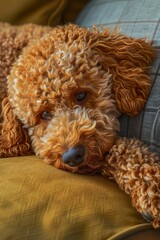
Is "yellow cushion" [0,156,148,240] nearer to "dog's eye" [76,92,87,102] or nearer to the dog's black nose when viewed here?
the dog's black nose

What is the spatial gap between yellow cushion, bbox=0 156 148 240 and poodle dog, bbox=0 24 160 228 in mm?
62

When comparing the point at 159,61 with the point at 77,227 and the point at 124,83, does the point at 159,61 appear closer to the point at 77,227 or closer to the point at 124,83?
the point at 124,83

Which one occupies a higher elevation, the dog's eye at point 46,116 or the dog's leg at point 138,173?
the dog's eye at point 46,116

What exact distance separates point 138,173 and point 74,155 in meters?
0.17

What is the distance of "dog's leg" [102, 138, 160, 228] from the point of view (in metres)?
0.98

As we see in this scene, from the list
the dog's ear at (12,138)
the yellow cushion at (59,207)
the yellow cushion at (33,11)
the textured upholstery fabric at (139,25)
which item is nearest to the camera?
Answer: the yellow cushion at (59,207)

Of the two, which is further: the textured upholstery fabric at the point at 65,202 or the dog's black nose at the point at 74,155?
the dog's black nose at the point at 74,155

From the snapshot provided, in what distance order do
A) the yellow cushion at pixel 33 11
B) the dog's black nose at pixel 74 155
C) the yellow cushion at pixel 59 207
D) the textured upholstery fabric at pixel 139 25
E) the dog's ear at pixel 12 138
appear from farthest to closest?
the yellow cushion at pixel 33 11 → the dog's ear at pixel 12 138 → the textured upholstery fabric at pixel 139 25 → the dog's black nose at pixel 74 155 → the yellow cushion at pixel 59 207

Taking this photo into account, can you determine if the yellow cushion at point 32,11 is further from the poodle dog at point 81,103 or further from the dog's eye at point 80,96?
the dog's eye at point 80,96

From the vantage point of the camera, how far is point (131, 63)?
4.01 ft

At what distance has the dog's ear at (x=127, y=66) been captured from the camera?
1.19 m

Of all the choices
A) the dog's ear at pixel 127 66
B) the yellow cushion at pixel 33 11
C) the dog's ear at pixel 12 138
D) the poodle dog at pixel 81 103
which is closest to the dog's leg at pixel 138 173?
the poodle dog at pixel 81 103

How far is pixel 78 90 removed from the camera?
116 centimetres

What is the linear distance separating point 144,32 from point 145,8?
13 cm
